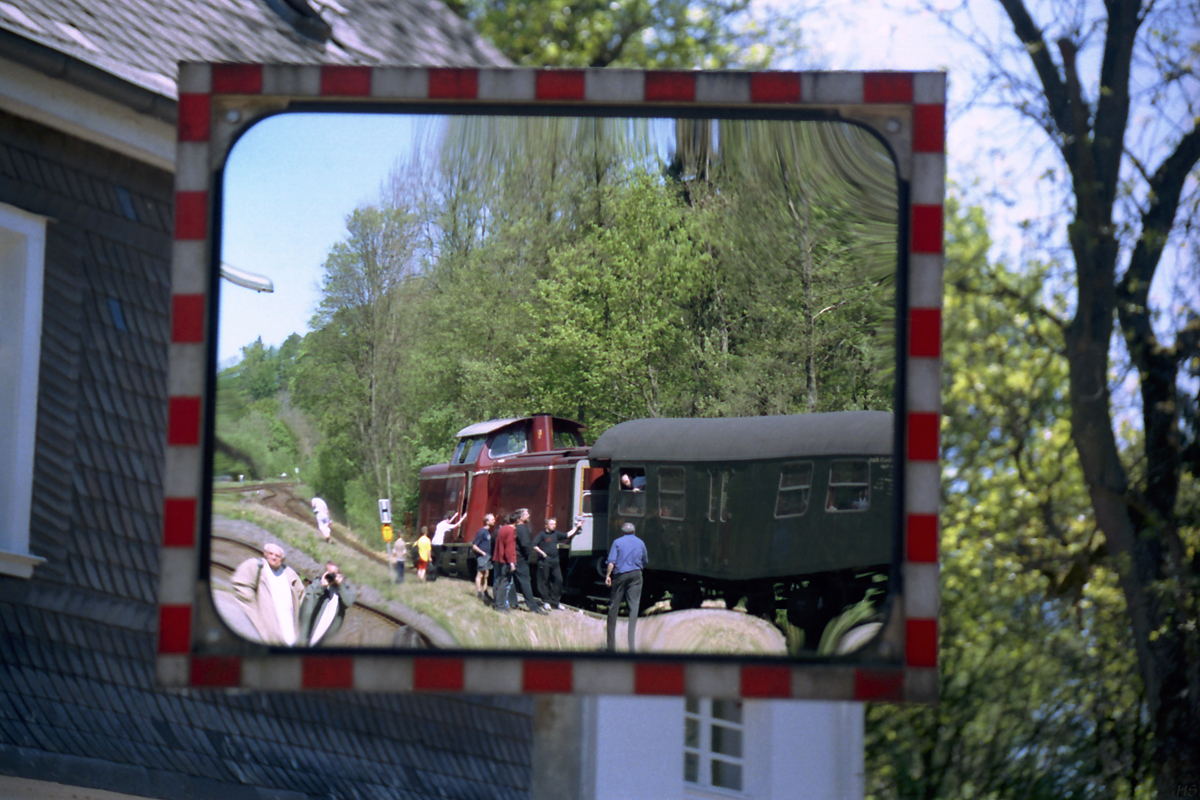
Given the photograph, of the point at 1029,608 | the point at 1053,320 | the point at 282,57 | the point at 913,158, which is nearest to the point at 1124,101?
the point at 1053,320

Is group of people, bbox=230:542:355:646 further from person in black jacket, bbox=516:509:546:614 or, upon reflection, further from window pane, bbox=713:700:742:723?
window pane, bbox=713:700:742:723

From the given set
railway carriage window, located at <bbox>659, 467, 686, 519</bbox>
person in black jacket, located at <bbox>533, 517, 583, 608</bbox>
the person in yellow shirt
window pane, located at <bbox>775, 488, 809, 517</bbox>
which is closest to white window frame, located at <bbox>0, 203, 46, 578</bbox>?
the person in yellow shirt

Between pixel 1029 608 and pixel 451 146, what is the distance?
7.02 metres

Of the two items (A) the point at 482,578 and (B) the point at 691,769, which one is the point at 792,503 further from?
(B) the point at 691,769

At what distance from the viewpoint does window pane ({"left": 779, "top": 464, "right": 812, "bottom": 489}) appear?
2664 millimetres

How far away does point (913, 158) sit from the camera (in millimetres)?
2764

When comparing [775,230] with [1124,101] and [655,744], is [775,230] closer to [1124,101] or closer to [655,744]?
[655,744]

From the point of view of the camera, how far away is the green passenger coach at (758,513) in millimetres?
2725

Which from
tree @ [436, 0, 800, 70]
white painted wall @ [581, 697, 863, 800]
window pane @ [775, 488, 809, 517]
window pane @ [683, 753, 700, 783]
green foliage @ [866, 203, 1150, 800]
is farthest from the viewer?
tree @ [436, 0, 800, 70]

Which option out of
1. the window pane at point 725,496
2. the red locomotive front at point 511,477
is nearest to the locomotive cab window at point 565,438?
the red locomotive front at point 511,477

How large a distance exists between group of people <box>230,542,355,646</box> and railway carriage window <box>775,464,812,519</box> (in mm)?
995

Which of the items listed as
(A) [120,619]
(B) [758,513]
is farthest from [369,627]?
(A) [120,619]

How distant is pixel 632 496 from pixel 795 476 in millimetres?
363

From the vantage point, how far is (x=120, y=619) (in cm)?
516
